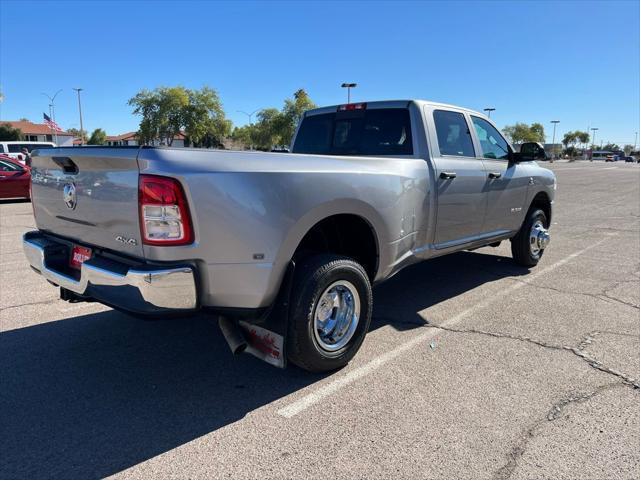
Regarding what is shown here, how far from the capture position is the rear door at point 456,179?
15.2ft

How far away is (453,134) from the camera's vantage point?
200 inches

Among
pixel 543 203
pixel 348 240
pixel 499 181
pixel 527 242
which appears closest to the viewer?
pixel 348 240

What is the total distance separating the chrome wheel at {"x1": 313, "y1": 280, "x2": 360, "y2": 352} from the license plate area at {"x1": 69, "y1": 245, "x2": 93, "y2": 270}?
1.57 metres

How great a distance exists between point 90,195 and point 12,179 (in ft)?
44.5

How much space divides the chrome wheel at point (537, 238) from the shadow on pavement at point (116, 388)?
263cm

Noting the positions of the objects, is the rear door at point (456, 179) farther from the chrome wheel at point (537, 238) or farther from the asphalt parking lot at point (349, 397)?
the chrome wheel at point (537, 238)

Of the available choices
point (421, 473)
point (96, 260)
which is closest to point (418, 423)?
point (421, 473)

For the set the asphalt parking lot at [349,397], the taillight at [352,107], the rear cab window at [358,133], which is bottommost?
the asphalt parking lot at [349,397]

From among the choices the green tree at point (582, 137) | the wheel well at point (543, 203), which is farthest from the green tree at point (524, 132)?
the wheel well at point (543, 203)

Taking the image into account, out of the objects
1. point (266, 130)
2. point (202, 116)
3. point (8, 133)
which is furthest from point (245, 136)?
point (8, 133)

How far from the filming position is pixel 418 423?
2953mm

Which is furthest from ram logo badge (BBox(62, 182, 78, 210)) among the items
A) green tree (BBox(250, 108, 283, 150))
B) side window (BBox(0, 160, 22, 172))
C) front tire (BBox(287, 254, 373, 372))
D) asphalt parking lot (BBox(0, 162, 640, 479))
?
green tree (BBox(250, 108, 283, 150))

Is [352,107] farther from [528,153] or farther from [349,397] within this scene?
[349,397]

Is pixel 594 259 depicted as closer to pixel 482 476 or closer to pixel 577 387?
pixel 577 387
